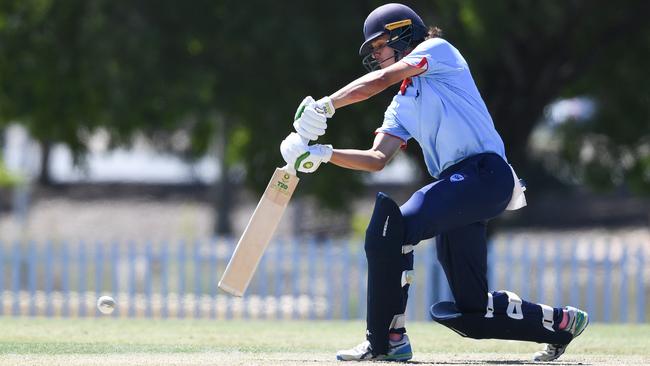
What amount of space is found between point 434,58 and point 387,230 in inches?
32.6

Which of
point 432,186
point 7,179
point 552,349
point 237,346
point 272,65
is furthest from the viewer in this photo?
point 7,179

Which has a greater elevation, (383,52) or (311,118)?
(383,52)

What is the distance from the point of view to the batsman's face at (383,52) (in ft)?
21.4

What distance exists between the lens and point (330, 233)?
30.4 m

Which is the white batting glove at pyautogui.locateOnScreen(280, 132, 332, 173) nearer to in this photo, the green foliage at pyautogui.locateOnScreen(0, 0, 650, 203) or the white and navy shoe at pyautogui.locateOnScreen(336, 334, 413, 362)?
the white and navy shoe at pyautogui.locateOnScreen(336, 334, 413, 362)

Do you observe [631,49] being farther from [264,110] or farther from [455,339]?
[455,339]

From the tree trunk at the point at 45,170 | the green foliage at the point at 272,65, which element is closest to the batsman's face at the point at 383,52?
the green foliage at the point at 272,65

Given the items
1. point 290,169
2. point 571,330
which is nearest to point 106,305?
point 290,169

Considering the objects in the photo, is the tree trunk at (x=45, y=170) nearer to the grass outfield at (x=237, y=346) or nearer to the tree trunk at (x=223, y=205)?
the tree trunk at (x=223, y=205)

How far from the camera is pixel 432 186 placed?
20.7ft

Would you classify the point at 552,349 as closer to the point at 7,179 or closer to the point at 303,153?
the point at 303,153

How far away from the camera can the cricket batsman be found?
20.4 ft

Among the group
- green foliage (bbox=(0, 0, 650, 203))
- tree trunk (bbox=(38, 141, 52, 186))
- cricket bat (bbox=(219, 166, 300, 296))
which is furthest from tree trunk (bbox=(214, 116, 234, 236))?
cricket bat (bbox=(219, 166, 300, 296))

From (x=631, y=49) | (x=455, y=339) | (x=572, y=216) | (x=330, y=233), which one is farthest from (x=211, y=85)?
(x=572, y=216)
